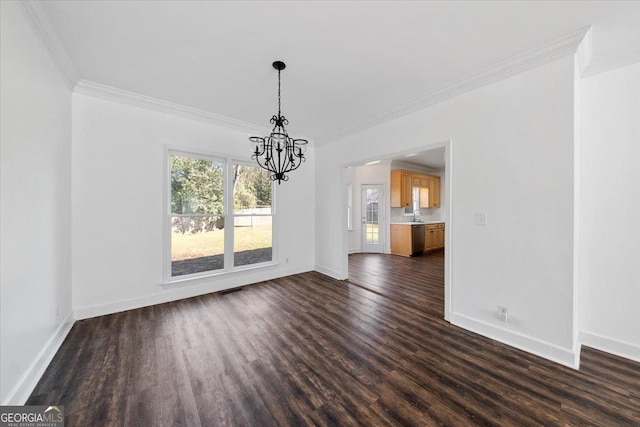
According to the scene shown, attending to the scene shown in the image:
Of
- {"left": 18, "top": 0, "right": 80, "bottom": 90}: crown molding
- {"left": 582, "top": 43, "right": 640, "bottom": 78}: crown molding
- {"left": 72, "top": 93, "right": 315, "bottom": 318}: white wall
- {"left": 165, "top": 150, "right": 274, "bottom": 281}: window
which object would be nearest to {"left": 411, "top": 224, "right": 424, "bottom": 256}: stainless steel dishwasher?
{"left": 165, "top": 150, "right": 274, "bottom": 281}: window

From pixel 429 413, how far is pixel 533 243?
5.92 ft

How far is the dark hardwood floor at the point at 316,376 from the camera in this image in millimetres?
1565

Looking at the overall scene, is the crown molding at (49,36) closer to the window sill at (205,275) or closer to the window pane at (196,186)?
the window pane at (196,186)

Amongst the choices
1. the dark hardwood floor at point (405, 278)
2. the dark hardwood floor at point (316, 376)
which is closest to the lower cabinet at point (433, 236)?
the dark hardwood floor at point (405, 278)

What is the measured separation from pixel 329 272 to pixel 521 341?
120 inches

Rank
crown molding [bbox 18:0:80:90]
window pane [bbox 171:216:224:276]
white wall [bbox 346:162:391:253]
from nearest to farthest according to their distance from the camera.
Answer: crown molding [bbox 18:0:80:90], window pane [bbox 171:216:224:276], white wall [bbox 346:162:391:253]

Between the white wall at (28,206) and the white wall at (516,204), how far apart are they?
373 centimetres

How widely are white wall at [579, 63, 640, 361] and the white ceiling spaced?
Result: 38cm

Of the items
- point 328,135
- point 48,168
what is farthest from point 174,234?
point 328,135

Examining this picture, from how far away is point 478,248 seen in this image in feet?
8.60

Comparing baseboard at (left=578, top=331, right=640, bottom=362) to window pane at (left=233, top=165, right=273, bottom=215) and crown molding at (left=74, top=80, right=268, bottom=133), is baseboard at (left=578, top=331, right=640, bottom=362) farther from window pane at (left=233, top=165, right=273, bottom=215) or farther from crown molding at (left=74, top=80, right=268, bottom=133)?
crown molding at (left=74, top=80, right=268, bottom=133)

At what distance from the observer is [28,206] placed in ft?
5.93

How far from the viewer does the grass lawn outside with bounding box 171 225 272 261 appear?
3.64 m

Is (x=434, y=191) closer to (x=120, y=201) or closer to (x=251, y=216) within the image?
(x=251, y=216)
